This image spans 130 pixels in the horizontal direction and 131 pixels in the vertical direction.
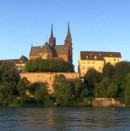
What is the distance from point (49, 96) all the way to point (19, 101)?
23.4ft

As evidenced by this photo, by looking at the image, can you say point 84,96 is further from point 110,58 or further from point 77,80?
point 110,58

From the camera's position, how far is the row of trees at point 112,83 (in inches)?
3976

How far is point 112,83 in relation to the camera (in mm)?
103375

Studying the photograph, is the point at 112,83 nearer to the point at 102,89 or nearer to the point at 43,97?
the point at 102,89

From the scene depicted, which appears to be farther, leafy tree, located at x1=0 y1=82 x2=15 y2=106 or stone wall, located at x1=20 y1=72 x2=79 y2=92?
stone wall, located at x1=20 y1=72 x2=79 y2=92

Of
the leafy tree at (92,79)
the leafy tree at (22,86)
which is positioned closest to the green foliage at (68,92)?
the leafy tree at (22,86)

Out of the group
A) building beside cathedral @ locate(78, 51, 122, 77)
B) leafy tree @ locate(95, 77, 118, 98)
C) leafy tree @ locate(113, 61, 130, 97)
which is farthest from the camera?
building beside cathedral @ locate(78, 51, 122, 77)

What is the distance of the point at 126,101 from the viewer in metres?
96.4

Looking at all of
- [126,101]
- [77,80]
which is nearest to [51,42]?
[77,80]

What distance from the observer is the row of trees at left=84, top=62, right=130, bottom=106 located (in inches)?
3976

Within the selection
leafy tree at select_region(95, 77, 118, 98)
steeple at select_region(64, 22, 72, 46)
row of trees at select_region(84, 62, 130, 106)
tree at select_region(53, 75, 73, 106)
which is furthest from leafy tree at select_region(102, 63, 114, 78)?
steeple at select_region(64, 22, 72, 46)

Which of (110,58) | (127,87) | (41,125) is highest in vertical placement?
(110,58)

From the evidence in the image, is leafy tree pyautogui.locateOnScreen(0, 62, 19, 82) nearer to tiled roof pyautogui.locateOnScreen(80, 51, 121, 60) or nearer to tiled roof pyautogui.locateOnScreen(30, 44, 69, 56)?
tiled roof pyautogui.locateOnScreen(30, 44, 69, 56)

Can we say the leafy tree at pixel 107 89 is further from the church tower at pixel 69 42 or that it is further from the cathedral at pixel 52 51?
the church tower at pixel 69 42
